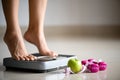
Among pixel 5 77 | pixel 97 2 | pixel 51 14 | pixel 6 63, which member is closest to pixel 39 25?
pixel 6 63

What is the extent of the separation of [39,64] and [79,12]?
4.89 ft

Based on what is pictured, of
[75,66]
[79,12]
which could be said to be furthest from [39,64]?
[79,12]

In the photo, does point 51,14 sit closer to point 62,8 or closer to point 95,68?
point 62,8

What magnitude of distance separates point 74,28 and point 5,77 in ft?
5.09

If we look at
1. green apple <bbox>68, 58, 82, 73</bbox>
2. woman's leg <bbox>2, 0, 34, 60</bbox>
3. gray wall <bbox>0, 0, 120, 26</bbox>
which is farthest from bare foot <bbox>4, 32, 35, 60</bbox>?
gray wall <bbox>0, 0, 120, 26</bbox>

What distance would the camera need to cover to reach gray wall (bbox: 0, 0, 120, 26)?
263cm

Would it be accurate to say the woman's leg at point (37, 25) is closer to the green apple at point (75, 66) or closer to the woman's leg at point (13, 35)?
the woman's leg at point (13, 35)

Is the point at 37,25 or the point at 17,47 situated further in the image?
the point at 37,25

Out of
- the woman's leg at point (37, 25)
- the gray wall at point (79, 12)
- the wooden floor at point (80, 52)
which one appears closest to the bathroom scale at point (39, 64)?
the wooden floor at point (80, 52)

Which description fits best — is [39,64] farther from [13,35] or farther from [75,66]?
[13,35]

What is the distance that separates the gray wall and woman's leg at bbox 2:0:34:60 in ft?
2.65

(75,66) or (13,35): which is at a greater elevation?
(13,35)

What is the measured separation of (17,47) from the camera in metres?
1.54

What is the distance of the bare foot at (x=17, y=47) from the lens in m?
1.49
